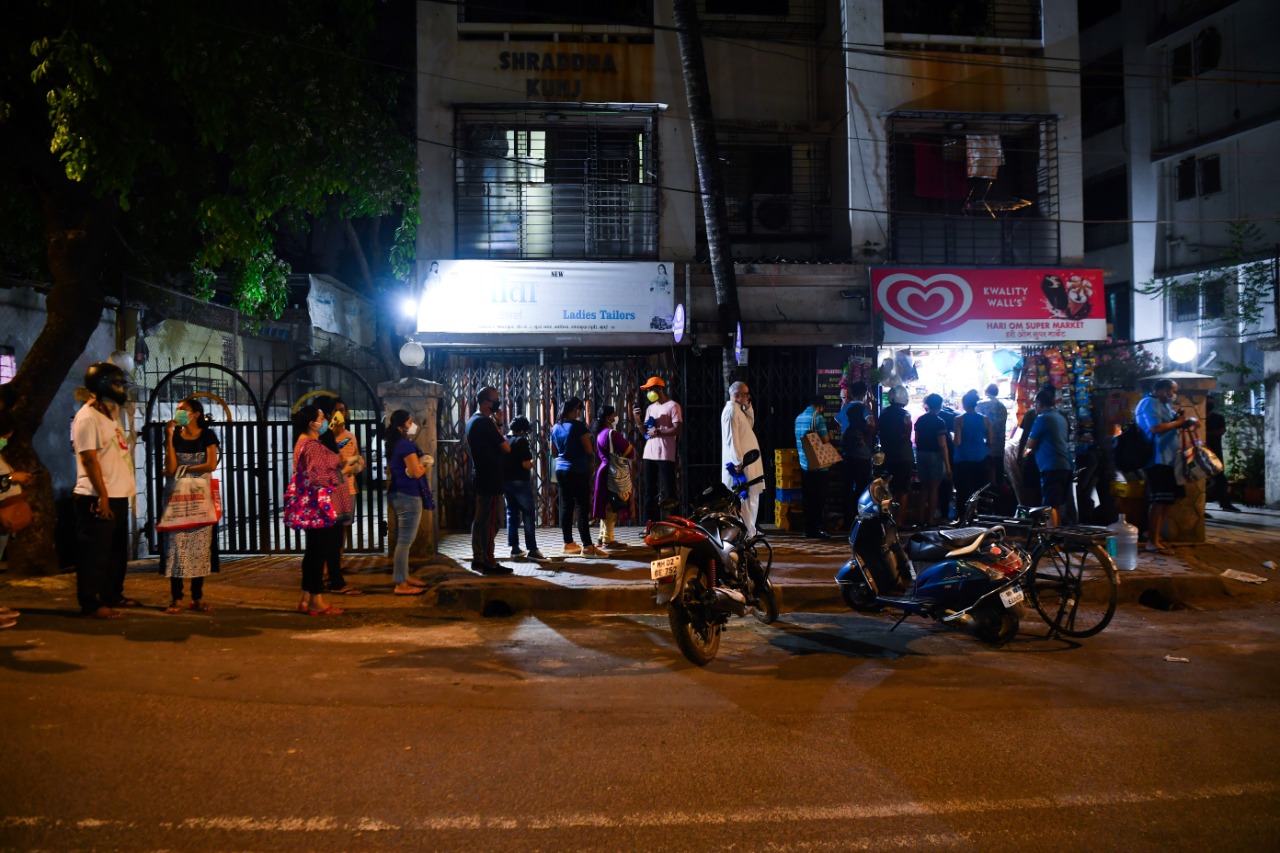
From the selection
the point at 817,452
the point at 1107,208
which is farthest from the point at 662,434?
the point at 1107,208

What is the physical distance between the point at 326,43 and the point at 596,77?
14.4 feet

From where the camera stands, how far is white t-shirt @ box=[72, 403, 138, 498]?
7.39m

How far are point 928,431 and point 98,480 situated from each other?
29.4 ft

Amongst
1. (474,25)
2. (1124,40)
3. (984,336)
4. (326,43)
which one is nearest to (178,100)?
(326,43)

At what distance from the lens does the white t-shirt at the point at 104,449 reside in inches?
291

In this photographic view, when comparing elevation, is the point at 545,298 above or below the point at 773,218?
below

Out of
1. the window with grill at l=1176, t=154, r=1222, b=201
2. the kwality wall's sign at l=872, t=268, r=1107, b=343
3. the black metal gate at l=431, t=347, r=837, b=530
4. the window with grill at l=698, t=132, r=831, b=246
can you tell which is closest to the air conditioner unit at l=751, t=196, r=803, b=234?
the window with grill at l=698, t=132, r=831, b=246

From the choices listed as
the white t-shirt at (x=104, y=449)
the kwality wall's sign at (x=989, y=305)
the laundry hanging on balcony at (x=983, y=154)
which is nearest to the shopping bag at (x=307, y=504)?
the white t-shirt at (x=104, y=449)

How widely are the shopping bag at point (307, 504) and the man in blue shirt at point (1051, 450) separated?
749cm

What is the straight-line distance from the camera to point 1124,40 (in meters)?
23.6

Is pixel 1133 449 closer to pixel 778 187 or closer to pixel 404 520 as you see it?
pixel 778 187

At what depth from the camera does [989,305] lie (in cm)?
1415

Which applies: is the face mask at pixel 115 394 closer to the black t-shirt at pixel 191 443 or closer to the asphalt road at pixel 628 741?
the black t-shirt at pixel 191 443

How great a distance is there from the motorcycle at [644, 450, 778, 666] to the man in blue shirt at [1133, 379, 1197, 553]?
5.41 meters
